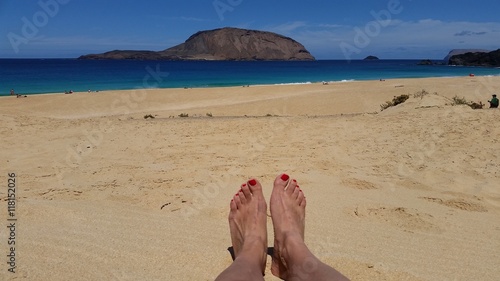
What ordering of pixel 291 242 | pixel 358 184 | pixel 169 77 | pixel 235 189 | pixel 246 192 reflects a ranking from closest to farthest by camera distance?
pixel 291 242 < pixel 246 192 < pixel 235 189 < pixel 358 184 < pixel 169 77

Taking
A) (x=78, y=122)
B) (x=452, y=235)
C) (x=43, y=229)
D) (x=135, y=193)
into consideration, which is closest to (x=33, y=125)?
(x=78, y=122)

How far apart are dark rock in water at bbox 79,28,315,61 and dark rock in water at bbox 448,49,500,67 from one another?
73.6 meters

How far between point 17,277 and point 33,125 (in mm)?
5619

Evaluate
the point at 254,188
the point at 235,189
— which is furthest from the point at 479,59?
the point at 254,188

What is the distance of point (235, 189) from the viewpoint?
3867mm

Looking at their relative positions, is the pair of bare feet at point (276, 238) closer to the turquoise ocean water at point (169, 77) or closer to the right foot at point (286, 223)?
the right foot at point (286, 223)

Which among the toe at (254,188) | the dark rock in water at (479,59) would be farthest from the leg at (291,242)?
the dark rock in water at (479,59)

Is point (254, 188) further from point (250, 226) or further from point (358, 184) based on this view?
point (358, 184)

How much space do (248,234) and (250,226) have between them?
0.33 ft

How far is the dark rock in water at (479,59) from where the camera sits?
8069cm

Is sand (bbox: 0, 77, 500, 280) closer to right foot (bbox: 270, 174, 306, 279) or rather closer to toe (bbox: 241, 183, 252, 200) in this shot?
right foot (bbox: 270, 174, 306, 279)

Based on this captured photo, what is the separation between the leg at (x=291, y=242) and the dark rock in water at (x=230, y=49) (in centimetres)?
14510

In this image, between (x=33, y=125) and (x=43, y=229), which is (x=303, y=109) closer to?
(x=33, y=125)

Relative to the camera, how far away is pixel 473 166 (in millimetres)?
4578
